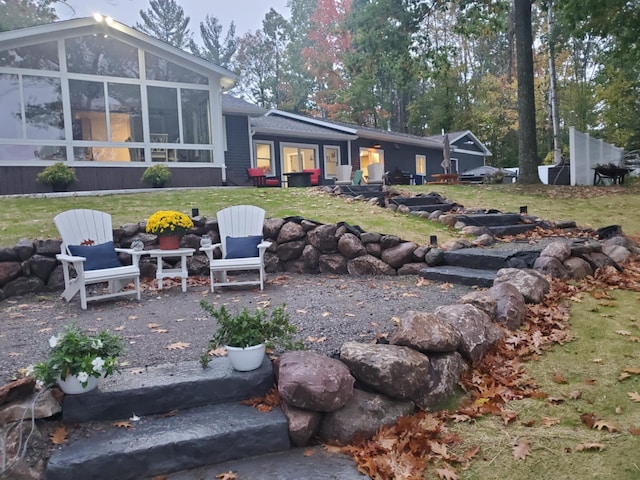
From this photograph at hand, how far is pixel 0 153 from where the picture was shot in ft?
30.1

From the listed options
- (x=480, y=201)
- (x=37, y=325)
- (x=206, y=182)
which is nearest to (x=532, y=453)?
(x=37, y=325)

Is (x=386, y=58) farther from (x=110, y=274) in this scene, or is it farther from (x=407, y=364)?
(x=407, y=364)

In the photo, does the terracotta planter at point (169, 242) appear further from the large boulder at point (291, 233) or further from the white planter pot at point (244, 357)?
the white planter pot at point (244, 357)

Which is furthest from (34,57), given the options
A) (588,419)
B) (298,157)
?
(588,419)

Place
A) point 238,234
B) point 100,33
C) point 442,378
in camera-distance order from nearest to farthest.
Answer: point 442,378, point 238,234, point 100,33

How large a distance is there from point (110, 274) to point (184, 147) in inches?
292

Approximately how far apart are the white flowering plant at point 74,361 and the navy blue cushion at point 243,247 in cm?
283

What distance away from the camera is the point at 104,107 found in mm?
10195

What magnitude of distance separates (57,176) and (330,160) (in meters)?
9.54

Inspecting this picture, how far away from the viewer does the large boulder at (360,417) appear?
219cm

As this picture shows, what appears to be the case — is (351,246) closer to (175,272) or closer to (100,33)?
(175,272)

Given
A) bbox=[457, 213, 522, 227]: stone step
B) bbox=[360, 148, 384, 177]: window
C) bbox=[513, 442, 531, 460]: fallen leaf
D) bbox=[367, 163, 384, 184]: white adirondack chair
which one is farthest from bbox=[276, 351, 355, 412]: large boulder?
bbox=[360, 148, 384, 177]: window

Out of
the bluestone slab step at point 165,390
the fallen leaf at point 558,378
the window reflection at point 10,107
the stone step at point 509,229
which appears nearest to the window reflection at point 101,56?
the window reflection at point 10,107

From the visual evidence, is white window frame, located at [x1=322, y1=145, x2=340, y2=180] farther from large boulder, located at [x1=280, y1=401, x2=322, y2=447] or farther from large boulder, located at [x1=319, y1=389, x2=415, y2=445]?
large boulder, located at [x1=280, y1=401, x2=322, y2=447]
